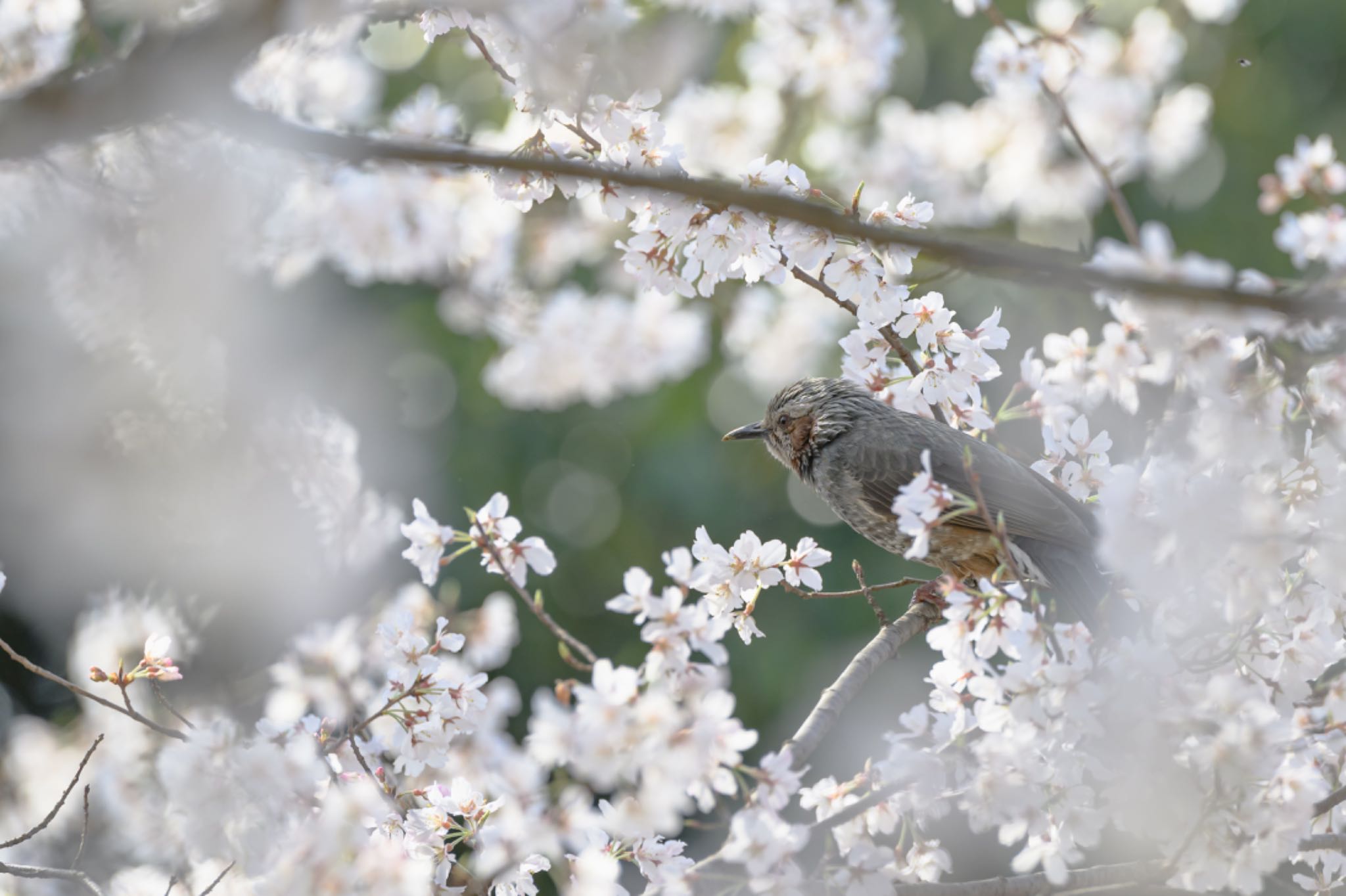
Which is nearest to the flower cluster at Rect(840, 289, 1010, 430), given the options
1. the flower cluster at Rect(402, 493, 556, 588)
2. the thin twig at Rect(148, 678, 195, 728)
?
the flower cluster at Rect(402, 493, 556, 588)

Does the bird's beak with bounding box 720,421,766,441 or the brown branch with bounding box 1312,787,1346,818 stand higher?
the brown branch with bounding box 1312,787,1346,818

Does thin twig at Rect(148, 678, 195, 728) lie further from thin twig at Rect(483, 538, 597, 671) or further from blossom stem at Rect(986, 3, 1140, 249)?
blossom stem at Rect(986, 3, 1140, 249)

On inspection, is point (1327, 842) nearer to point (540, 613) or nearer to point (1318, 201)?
point (1318, 201)

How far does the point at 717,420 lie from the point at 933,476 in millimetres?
3715

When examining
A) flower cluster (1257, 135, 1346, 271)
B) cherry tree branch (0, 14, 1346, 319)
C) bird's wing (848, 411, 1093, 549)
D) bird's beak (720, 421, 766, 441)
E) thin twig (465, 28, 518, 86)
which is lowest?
bird's beak (720, 421, 766, 441)

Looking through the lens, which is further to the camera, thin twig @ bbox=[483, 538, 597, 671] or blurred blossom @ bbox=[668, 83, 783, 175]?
blurred blossom @ bbox=[668, 83, 783, 175]

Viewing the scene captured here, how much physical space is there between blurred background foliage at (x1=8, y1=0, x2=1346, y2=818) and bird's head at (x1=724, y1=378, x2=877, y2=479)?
1588 mm

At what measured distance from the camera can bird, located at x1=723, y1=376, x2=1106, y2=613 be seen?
294 centimetres

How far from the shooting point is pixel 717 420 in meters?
6.17

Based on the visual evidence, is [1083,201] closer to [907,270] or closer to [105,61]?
[907,270]

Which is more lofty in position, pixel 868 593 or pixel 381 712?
pixel 381 712

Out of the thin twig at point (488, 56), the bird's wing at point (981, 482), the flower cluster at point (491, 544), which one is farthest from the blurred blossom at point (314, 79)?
the bird's wing at point (981, 482)

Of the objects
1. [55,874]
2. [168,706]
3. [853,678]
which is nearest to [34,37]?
[168,706]

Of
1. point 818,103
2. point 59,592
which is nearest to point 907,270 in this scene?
point 59,592
